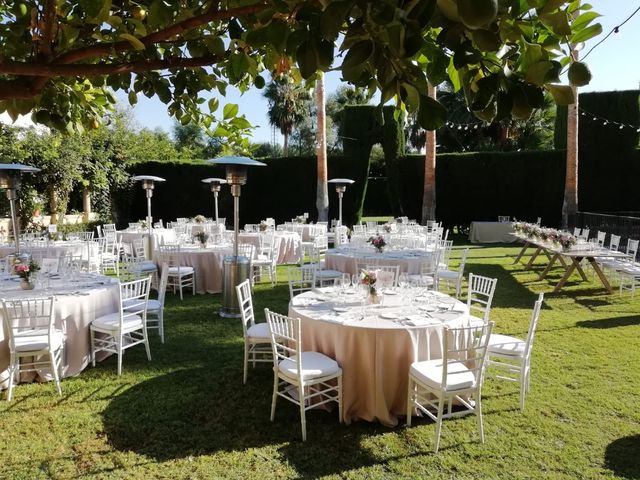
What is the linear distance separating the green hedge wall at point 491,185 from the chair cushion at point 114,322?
52.4 ft

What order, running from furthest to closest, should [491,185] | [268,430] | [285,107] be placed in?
[285,107]
[491,185]
[268,430]

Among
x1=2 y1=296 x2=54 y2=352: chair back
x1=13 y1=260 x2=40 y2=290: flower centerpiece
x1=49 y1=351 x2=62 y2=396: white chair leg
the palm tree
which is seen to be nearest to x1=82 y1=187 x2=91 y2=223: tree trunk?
x1=13 y1=260 x2=40 y2=290: flower centerpiece

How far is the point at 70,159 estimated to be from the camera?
16.2m

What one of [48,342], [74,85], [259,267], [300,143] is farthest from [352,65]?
[300,143]

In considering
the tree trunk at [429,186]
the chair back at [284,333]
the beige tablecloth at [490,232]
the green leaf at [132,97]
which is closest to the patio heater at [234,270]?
the chair back at [284,333]

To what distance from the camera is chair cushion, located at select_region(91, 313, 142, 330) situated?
218 inches

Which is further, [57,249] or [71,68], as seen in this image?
[57,249]

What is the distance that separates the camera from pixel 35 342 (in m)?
4.88

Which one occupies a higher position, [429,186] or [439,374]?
[429,186]

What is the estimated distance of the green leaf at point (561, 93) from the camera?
77cm

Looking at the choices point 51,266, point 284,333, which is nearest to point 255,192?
point 51,266

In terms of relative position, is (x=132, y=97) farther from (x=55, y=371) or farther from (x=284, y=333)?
(x=55, y=371)

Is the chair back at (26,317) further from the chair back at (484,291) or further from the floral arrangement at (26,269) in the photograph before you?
the chair back at (484,291)

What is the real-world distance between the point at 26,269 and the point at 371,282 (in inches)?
167
